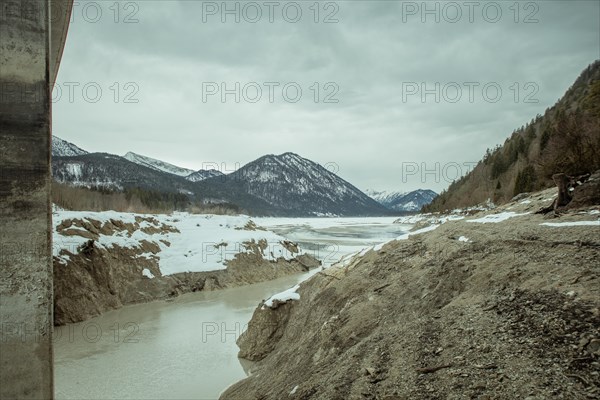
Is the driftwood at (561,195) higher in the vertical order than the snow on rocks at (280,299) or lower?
higher

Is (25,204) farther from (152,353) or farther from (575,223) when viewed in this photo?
(575,223)

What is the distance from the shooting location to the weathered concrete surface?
487cm

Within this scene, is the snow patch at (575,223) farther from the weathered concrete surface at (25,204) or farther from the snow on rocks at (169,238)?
the snow on rocks at (169,238)

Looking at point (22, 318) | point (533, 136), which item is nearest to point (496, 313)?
point (22, 318)

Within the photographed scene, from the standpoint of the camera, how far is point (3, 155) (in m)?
4.91

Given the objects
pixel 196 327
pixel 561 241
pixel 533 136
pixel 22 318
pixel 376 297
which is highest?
pixel 533 136

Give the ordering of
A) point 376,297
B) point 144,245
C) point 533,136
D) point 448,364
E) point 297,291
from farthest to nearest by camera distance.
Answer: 1. point 533,136
2. point 144,245
3. point 297,291
4. point 376,297
5. point 448,364

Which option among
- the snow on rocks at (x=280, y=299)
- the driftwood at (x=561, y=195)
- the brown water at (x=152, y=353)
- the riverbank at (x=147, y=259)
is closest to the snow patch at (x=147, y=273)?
the riverbank at (x=147, y=259)

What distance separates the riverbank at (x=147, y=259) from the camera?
17.9 metres

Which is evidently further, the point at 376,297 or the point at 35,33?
the point at 376,297

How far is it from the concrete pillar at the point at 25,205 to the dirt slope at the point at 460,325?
3.61 metres

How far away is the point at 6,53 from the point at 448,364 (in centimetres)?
676

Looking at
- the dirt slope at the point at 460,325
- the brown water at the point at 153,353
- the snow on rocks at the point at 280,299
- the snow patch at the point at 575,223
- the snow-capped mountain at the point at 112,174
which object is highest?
the snow-capped mountain at the point at 112,174

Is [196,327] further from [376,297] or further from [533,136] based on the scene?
[533,136]
